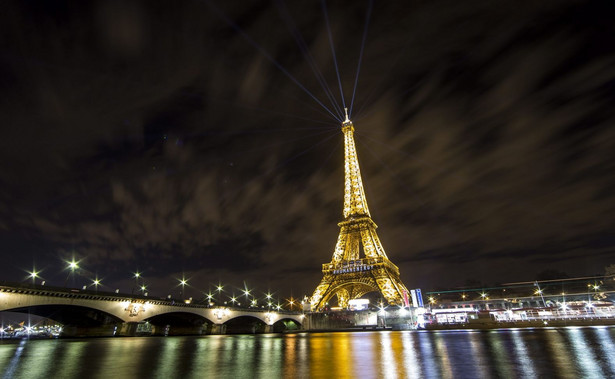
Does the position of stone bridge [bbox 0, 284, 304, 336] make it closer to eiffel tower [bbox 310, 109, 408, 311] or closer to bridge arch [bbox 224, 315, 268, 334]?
bridge arch [bbox 224, 315, 268, 334]

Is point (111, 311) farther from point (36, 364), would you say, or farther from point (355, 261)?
point (355, 261)

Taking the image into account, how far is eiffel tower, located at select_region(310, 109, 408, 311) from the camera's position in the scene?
3073 inches

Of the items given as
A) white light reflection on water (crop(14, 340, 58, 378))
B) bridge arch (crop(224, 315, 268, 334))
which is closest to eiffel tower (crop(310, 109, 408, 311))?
bridge arch (crop(224, 315, 268, 334))

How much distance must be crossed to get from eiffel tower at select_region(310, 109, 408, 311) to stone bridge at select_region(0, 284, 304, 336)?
14906 mm

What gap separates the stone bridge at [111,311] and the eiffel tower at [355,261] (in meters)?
14.9

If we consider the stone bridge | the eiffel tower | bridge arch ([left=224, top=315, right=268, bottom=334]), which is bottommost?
bridge arch ([left=224, top=315, right=268, bottom=334])

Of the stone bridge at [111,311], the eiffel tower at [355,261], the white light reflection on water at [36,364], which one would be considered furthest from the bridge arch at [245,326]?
the white light reflection on water at [36,364]

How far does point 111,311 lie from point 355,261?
57.5 m

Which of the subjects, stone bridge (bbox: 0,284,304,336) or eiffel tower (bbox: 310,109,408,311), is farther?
eiffel tower (bbox: 310,109,408,311)

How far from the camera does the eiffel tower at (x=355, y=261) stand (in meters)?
78.1

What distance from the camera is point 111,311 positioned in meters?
46.1

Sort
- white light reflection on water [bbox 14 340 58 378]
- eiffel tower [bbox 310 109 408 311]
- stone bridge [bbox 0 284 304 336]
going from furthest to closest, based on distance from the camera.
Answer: eiffel tower [bbox 310 109 408 311] < stone bridge [bbox 0 284 304 336] < white light reflection on water [bbox 14 340 58 378]

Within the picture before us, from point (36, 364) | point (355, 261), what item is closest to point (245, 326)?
point (355, 261)

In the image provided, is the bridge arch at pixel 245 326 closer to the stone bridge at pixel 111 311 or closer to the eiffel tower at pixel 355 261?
the stone bridge at pixel 111 311
